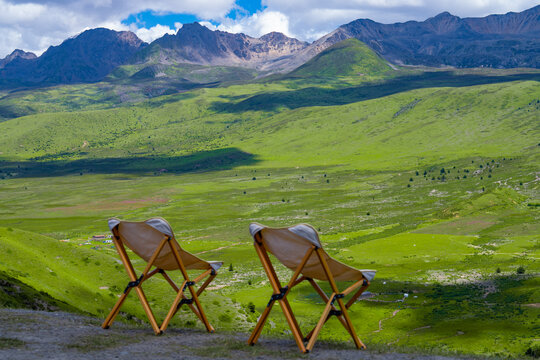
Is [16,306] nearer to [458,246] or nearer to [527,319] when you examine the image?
[527,319]

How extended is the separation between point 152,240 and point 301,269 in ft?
27.8

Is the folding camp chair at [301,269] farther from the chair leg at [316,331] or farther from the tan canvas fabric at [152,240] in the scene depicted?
the tan canvas fabric at [152,240]

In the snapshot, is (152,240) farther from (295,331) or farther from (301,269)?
(295,331)

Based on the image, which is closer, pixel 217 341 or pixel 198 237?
pixel 217 341

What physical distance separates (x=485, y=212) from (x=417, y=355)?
149m

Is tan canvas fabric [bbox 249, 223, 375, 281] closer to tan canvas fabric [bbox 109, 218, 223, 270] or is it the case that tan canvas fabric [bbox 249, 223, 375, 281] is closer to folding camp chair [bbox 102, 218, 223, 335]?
folding camp chair [bbox 102, 218, 223, 335]

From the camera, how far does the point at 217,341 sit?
85.4 feet

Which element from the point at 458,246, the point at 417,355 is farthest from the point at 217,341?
the point at 458,246

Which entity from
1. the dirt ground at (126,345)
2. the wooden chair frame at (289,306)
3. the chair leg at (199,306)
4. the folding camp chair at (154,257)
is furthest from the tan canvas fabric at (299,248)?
the chair leg at (199,306)

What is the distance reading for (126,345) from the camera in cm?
2375

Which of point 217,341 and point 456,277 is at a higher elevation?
point 217,341

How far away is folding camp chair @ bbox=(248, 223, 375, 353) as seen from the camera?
2417 centimetres

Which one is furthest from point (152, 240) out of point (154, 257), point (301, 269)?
point (301, 269)

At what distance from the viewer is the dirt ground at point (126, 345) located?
21.9 metres
